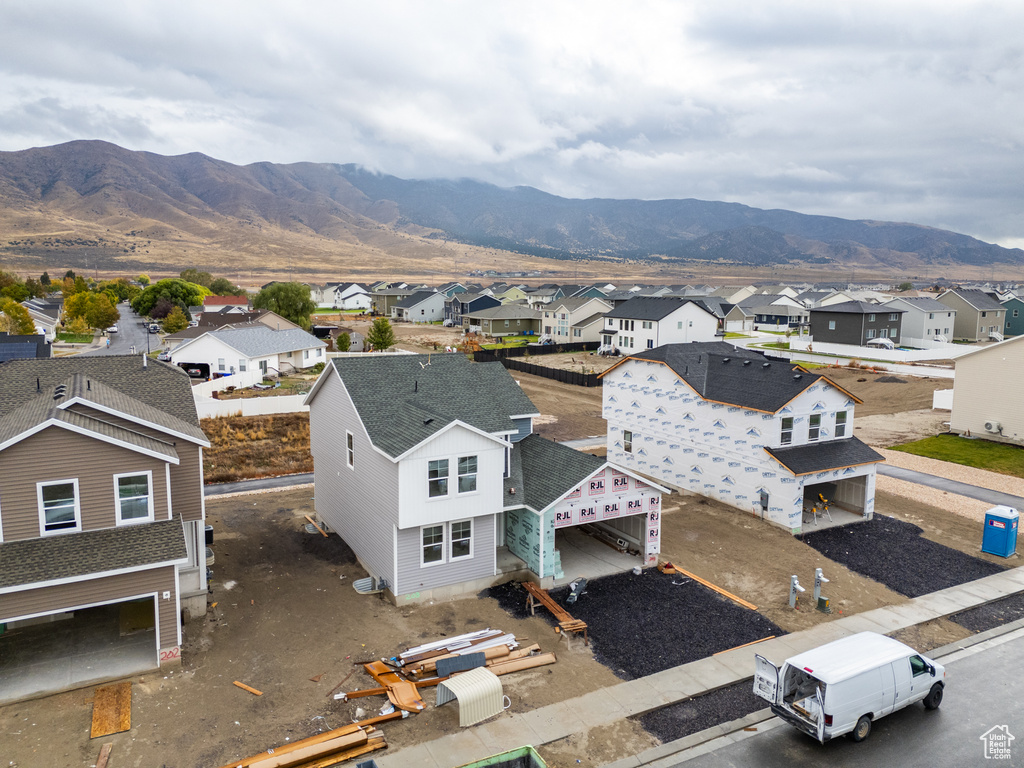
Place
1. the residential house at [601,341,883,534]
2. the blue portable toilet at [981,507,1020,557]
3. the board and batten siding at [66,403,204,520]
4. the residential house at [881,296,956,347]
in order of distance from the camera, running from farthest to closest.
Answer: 1. the residential house at [881,296,956,347]
2. the residential house at [601,341,883,534]
3. the blue portable toilet at [981,507,1020,557]
4. the board and batten siding at [66,403,204,520]

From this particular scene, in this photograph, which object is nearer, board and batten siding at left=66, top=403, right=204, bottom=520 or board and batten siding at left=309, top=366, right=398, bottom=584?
board and batten siding at left=66, top=403, right=204, bottom=520

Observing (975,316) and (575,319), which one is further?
(975,316)

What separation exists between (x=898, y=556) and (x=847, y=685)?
13.0m

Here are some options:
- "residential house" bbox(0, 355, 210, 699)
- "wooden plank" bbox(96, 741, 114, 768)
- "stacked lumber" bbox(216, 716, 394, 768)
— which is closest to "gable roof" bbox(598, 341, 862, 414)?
"stacked lumber" bbox(216, 716, 394, 768)

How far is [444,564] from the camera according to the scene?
67.4ft

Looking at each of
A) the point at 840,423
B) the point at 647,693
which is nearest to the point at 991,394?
the point at 840,423

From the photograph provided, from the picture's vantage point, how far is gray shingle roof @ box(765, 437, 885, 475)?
87.1 ft

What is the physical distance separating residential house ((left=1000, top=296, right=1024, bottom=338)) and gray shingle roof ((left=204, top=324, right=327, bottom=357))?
101 meters

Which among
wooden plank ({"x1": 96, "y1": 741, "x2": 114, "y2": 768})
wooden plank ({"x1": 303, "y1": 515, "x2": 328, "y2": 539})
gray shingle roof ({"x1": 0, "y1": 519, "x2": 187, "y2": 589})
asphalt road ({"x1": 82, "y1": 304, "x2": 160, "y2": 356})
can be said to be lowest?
wooden plank ({"x1": 303, "y1": 515, "x2": 328, "y2": 539})

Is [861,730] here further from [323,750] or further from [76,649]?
[76,649]

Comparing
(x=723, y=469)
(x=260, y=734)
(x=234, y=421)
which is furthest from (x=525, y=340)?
(x=260, y=734)

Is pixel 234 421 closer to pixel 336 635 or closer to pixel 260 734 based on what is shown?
pixel 336 635

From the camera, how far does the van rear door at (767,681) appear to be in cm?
1435

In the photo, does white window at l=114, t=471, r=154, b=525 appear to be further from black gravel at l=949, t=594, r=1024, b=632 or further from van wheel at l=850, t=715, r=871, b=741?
black gravel at l=949, t=594, r=1024, b=632
